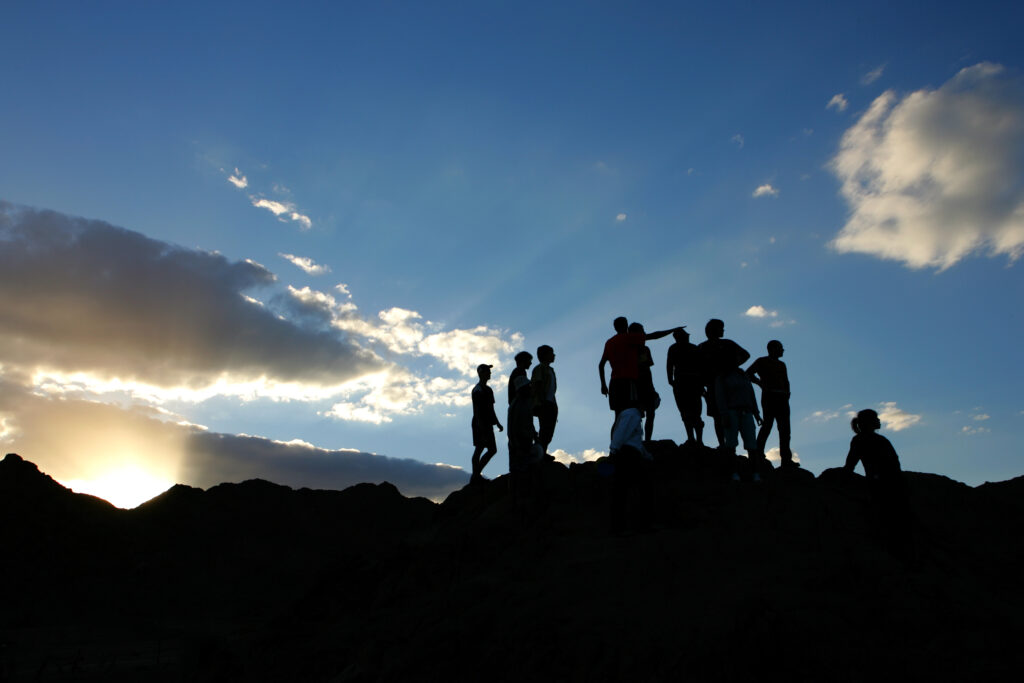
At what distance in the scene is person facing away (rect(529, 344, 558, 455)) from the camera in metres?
8.05

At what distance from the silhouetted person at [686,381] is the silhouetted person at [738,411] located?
36.6 inches

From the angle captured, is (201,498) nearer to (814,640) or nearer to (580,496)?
(580,496)

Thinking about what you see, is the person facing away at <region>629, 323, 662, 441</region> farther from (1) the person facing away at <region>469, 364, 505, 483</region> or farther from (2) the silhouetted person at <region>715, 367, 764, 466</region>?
(1) the person facing away at <region>469, 364, 505, 483</region>

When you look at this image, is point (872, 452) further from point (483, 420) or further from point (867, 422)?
point (483, 420)

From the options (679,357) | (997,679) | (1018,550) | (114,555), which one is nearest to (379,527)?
(114,555)

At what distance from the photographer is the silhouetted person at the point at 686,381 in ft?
26.3

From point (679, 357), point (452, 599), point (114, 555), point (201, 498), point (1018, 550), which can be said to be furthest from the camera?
point (201, 498)

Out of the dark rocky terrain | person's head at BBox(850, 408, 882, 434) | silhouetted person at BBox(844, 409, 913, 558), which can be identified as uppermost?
person's head at BBox(850, 408, 882, 434)

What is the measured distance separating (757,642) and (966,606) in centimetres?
137

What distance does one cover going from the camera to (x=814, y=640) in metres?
3.73

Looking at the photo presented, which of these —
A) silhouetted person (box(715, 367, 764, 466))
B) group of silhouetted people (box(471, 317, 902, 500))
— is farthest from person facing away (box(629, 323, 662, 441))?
silhouetted person (box(715, 367, 764, 466))

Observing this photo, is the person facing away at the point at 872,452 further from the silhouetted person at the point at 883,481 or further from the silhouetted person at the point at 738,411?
the silhouetted person at the point at 738,411

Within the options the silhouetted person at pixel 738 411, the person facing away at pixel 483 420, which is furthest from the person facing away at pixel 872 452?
the person facing away at pixel 483 420

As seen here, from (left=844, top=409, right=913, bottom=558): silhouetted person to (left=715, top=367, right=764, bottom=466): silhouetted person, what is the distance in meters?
1.00
